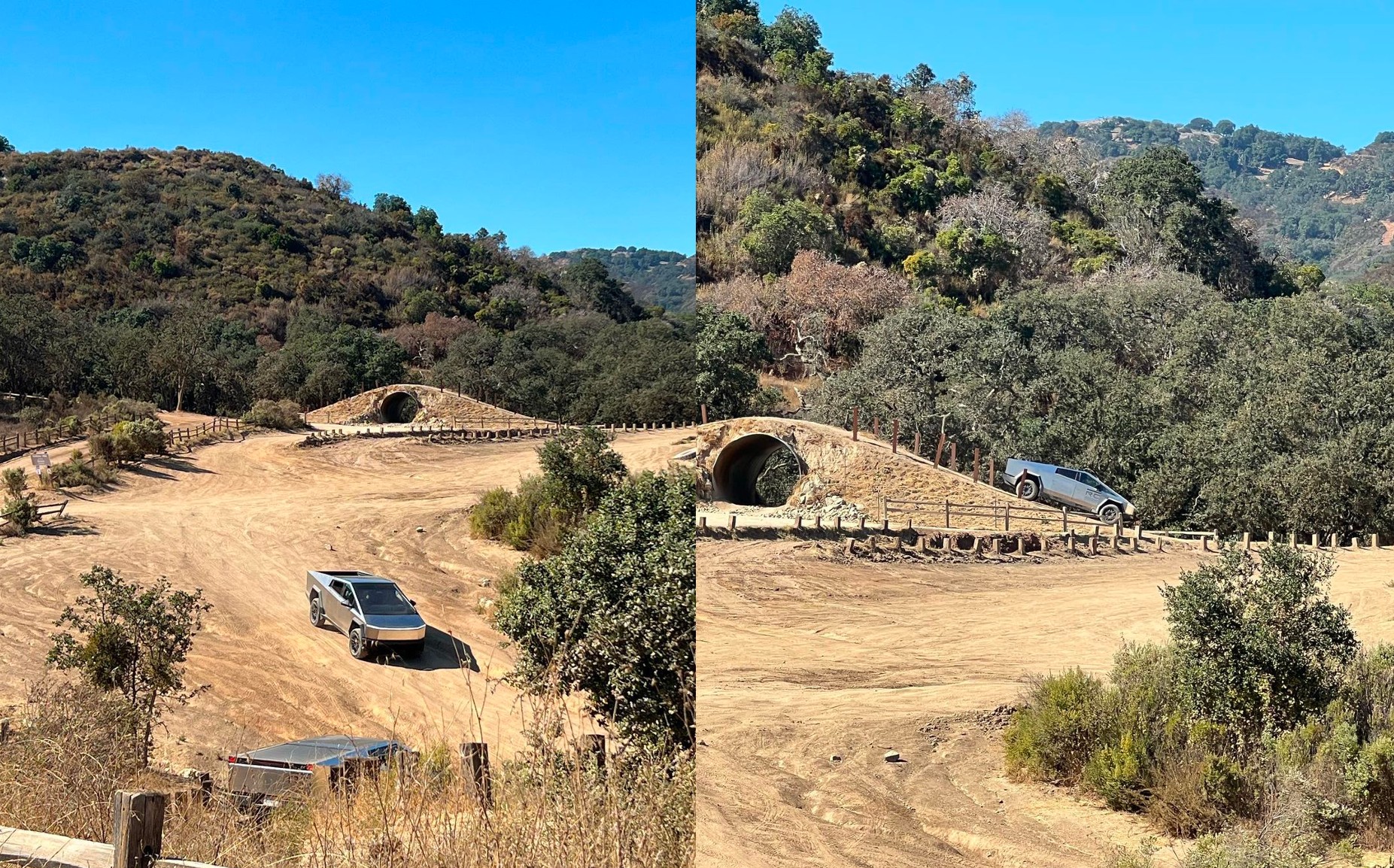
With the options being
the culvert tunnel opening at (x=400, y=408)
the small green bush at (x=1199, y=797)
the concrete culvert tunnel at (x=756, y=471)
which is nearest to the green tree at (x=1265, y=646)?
the small green bush at (x=1199, y=797)

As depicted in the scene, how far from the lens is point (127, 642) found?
4.96 m

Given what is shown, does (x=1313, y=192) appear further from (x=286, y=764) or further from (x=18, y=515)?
(x=18, y=515)

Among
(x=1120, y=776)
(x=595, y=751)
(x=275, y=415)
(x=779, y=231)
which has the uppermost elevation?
(x=779, y=231)

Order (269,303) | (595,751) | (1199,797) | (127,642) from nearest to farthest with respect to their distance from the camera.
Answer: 1. (595,751)
2. (1199,797)
3. (127,642)
4. (269,303)

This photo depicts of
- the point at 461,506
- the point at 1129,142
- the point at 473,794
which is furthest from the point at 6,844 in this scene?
the point at 1129,142

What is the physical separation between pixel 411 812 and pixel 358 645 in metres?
3.46

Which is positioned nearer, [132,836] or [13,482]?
[132,836]

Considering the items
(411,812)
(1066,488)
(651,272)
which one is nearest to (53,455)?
(651,272)

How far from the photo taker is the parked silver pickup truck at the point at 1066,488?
5.56 metres

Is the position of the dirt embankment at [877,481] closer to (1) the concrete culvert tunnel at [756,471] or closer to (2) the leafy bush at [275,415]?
(1) the concrete culvert tunnel at [756,471]

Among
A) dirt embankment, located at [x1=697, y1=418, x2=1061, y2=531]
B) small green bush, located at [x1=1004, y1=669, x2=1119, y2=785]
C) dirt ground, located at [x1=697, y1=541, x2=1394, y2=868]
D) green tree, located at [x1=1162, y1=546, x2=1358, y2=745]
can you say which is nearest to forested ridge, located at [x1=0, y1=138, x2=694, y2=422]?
dirt embankment, located at [x1=697, y1=418, x2=1061, y2=531]

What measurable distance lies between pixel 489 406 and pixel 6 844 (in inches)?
258

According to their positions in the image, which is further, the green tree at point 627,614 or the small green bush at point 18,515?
the small green bush at point 18,515

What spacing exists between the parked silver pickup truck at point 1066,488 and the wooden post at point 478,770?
150 inches
